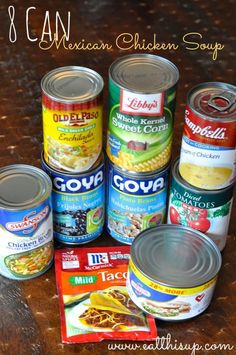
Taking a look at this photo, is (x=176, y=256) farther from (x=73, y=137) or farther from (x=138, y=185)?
(x=73, y=137)

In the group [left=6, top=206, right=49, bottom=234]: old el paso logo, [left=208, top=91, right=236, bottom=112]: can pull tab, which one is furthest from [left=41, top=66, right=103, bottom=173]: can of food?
[left=208, top=91, right=236, bottom=112]: can pull tab

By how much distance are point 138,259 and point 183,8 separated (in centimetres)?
100

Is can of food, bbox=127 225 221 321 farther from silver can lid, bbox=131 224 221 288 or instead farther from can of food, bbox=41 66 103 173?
can of food, bbox=41 66 103 173

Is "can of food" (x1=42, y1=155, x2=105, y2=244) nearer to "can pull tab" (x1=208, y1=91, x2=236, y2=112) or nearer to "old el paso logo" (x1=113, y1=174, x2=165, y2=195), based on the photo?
"old el paso logo" (x1=113, y1=174, x2=165, y2=195)

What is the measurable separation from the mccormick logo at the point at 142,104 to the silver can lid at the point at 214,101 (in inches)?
2.5

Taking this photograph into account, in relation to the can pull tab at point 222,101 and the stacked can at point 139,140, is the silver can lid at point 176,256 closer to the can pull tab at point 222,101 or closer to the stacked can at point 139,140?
the stacked can at point 139,140

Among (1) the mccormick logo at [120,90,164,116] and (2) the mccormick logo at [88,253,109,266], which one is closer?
(1) the mccormick logo at [120,90,164,116]

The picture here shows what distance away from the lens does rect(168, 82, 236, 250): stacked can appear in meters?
1.20

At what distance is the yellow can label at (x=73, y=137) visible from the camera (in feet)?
3.95

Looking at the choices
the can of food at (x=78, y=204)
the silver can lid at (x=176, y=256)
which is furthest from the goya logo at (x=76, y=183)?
the silver can lid at (x=176, y=256)

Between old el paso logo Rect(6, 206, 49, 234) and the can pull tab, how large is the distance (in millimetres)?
361

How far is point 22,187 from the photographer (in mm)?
1260

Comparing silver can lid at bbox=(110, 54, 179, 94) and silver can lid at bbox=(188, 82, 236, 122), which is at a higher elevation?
silver can lid at bbox=(110, 54, 179, 94)

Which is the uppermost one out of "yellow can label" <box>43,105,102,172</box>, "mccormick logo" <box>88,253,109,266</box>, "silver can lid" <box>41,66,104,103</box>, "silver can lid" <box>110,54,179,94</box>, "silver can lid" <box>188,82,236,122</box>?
"silver can lid" <box>110,54,179,94</box>
